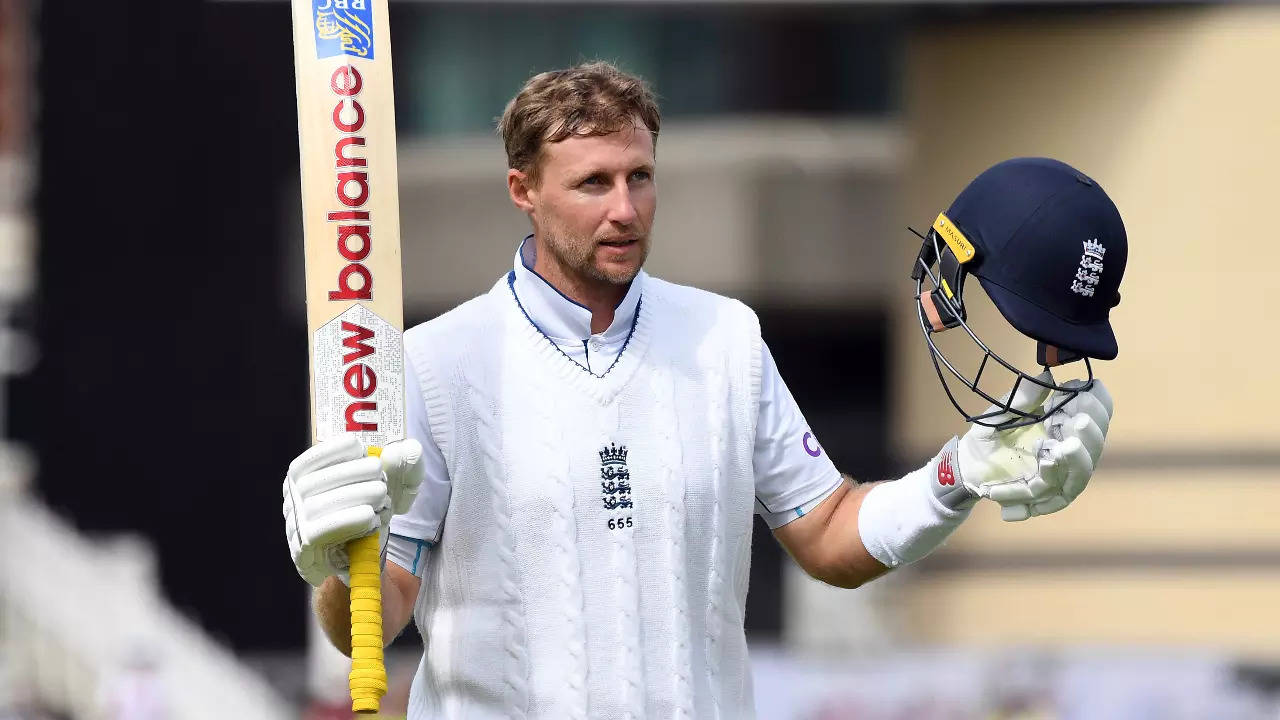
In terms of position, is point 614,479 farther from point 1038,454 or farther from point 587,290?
point 1038,454

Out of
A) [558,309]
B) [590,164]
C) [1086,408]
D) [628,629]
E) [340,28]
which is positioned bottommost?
[628,629]

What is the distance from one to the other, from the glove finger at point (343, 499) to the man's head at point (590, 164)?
533 millimetres

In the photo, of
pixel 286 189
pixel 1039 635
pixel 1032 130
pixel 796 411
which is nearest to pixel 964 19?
pixel 1032 130

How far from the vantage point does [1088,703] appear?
812cm

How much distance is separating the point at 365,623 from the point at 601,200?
0.74m

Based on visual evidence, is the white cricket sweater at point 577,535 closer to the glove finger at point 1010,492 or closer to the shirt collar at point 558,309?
the shirt collar at point 558,309

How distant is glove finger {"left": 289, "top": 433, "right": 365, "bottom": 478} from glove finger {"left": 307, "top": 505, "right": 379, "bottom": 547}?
8 cm

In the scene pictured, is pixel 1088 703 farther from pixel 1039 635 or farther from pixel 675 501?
pixel 675 501

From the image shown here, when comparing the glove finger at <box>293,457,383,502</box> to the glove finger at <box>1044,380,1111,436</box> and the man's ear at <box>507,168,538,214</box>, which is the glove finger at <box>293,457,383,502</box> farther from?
the glove finger at <box>1044,380,1111,436</box>

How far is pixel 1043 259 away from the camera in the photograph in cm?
292

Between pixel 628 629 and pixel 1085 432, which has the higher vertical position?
pixel 1085 432

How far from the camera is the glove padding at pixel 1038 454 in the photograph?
2.91m

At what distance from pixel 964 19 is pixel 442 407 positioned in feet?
24.7

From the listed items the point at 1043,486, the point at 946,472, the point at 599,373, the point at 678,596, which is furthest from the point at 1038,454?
the point at 599,373
